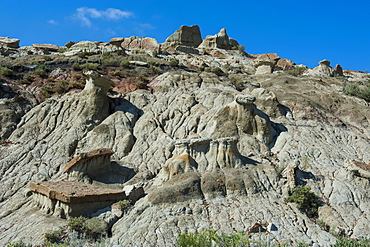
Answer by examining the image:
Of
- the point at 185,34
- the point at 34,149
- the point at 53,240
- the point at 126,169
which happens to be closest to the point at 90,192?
the point at 53,240

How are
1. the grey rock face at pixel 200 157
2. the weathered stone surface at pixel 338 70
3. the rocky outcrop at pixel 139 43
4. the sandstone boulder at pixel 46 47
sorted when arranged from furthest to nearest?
the rocky outcrop at pixel 139 43 < the sandstone boulder at pixel 46 47 < the weathered stone surface at pixel 338 70 < the grey rock face at pixel 200 157

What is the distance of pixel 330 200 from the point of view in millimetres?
18234

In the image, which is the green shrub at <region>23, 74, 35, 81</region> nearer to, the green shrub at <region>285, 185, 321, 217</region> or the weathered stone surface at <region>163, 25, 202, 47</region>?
the green shrub at <region>285, 185, 321, 217</region>

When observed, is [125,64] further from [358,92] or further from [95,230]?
[95,230]

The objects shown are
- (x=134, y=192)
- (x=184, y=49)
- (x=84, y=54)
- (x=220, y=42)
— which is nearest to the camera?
(x=134, y=192)

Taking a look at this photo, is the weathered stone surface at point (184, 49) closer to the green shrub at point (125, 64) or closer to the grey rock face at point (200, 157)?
the green shrub at point (125, 64)

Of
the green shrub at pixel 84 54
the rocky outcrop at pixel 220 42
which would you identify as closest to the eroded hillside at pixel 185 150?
the green shrub at pixel 84 54

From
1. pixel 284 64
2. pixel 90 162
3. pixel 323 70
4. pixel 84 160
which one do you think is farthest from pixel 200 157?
pixel 284 64

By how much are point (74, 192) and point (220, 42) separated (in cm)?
5718

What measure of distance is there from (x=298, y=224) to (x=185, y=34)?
182ft

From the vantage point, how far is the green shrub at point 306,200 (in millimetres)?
17328

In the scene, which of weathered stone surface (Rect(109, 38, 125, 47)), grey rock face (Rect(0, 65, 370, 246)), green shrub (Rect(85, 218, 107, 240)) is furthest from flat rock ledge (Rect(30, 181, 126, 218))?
weathered stone surface (Rect(109, 38, 125, 47))

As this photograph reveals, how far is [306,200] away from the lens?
17531mm

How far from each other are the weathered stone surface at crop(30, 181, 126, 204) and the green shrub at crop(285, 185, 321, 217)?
9058 millimetres
